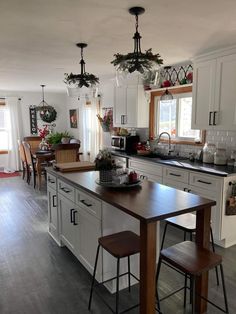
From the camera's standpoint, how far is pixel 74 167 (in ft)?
9.92

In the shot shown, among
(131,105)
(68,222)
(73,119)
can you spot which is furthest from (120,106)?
(73,119)

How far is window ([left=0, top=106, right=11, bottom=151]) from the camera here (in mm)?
7441

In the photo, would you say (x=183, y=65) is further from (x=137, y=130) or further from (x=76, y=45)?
(x=76, y=45)

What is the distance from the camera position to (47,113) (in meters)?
7.94

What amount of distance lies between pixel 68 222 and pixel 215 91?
2.34 m

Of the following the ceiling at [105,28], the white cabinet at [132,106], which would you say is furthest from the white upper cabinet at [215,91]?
the white cabinet at [132,106]

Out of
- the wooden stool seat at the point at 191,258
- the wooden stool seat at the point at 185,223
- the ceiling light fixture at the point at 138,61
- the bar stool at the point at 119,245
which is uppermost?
the ceiling light fixture at the point at 138,61

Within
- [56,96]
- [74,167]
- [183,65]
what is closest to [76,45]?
[74,167]

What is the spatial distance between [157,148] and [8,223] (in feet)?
8.98

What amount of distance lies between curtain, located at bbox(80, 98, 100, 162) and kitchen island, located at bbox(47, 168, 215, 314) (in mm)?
3994

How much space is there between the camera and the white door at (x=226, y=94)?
10.1 ft

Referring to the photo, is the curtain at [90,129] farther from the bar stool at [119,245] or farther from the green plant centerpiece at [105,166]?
the bar stool at [119,245]

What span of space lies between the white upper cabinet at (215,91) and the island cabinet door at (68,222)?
201 centimetres

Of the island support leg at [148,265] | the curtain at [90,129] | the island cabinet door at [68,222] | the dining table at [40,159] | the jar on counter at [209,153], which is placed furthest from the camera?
the curtain at [90,129]
